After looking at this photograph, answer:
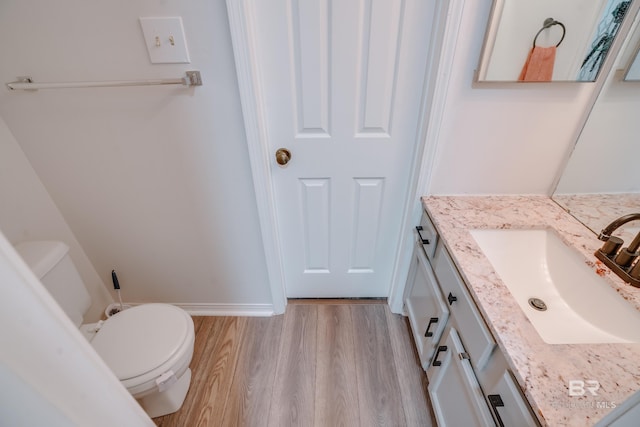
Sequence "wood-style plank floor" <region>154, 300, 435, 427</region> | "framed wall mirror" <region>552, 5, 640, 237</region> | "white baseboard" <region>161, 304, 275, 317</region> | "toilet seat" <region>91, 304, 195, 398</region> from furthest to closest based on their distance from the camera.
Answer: "white baseboard" <region>161, 304, 275, 317</region>
"wood-style plank floor" <region>154, 300, 435, 427</region>
"toilet seat" <region>91, 304, 195, 398</region>
"framed wall mirror" <region>552, 5, 640, 237</region>

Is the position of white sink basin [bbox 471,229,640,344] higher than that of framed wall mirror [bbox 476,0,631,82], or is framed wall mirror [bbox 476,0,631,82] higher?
framed wall mirror [bbox 476,0,631,82]

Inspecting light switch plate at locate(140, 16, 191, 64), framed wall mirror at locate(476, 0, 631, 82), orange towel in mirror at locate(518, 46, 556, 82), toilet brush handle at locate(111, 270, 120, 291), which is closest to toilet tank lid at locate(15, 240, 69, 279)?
toilet brush handle at locate(111, 270, 120, 291)

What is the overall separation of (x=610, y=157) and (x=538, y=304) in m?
0.59

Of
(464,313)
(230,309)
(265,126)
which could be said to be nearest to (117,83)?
(265,126)

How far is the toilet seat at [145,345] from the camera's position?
3.31 ft

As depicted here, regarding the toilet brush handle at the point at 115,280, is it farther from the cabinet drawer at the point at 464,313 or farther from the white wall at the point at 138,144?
the cabinet drawer at the point at 464,313

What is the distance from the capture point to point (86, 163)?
1190 millimetres

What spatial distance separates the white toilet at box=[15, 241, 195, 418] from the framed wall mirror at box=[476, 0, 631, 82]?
1523 mm

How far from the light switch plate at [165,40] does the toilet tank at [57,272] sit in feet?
2.76

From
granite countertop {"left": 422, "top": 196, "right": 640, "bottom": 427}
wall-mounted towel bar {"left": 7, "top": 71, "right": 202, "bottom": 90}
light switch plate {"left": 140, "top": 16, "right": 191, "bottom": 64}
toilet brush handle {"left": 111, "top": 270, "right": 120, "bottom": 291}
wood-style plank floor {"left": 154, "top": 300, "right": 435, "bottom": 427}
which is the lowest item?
wood-style plank floor {"left": 154, "top": 300, "right": 435, "bottom": 427}

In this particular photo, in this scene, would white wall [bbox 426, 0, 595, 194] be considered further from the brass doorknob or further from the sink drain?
the brass doorknob

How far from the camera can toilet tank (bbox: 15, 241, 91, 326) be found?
1.06 meters

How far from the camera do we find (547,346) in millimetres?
661

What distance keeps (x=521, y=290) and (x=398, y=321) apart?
0.80m
